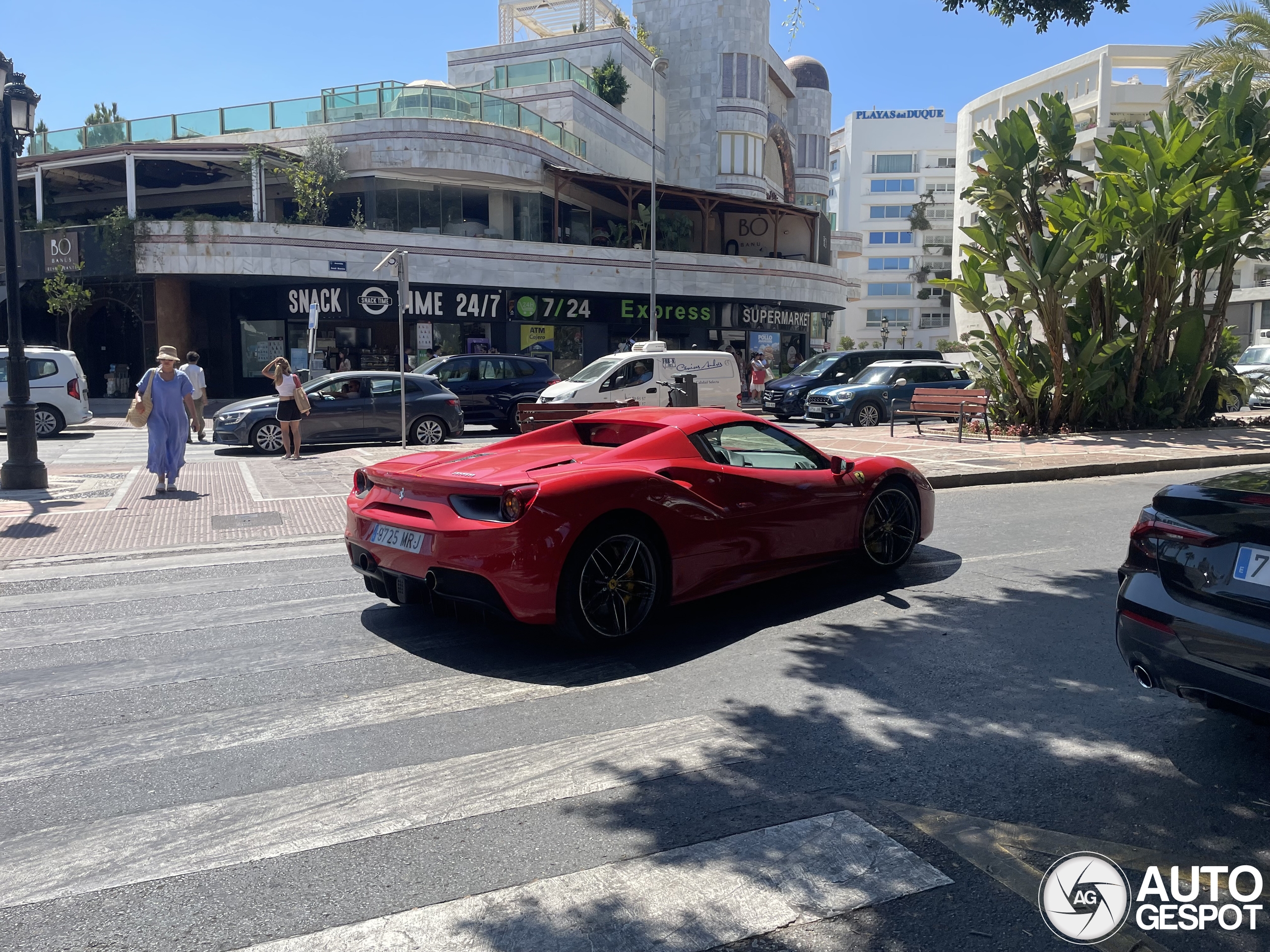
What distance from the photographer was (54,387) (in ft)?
64.1

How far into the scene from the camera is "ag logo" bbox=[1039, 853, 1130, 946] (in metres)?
2.81

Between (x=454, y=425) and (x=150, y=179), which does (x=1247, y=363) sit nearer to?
(x=454, y=425)

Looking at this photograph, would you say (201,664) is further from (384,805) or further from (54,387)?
(54,387)

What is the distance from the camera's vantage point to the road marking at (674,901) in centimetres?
273

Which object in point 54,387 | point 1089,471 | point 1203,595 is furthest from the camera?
point 54,387

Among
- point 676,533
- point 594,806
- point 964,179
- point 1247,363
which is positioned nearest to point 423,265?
point 1247,363

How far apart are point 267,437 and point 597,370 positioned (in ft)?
21.9

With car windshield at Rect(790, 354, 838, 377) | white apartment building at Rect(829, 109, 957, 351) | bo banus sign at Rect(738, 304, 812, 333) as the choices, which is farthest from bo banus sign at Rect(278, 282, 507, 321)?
white apartment building at Rect(829, 109, 957, 351)

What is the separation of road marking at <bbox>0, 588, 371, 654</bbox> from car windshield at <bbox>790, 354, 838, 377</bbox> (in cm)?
1956

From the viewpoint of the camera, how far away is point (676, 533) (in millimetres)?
5590

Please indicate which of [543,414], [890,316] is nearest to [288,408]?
[543,414]

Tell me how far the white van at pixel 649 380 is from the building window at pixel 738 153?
29635 millimetres

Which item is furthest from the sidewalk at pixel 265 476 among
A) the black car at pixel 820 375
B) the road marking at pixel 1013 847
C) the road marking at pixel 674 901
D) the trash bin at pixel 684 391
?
the road marking at pixel 1013 847

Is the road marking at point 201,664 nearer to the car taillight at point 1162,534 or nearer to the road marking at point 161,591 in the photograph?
the road marking at point 161,591
